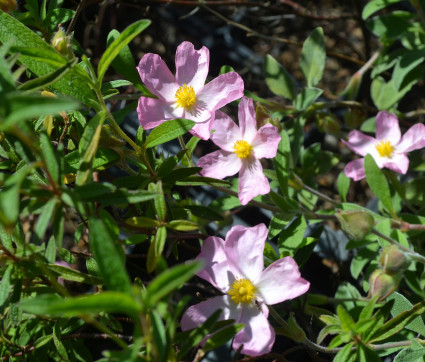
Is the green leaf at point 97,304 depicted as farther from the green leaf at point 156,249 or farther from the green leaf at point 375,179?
the green leaf at point 375,179

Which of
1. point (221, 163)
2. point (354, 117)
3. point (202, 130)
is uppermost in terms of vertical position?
point (202, 130)

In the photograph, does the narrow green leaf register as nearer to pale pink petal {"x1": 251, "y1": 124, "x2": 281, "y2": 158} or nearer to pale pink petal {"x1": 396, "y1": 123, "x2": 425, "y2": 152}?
pale pink petal {"x1": 251, "y1": 124, "x2": 281, "y2": 158}

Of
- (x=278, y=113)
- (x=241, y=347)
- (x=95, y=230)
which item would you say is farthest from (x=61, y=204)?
(x=278, y=113)

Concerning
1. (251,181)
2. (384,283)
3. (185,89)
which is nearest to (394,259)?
(384,283)

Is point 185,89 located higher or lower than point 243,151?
higher

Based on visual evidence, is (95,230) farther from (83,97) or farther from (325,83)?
(325,83)

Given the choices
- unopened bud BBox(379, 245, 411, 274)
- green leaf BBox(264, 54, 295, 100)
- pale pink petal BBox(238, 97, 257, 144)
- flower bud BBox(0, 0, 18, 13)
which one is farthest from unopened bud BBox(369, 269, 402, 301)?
flower bud BBox(0, 0, 18, 13)

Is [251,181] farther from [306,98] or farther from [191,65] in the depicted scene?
[306,98]
